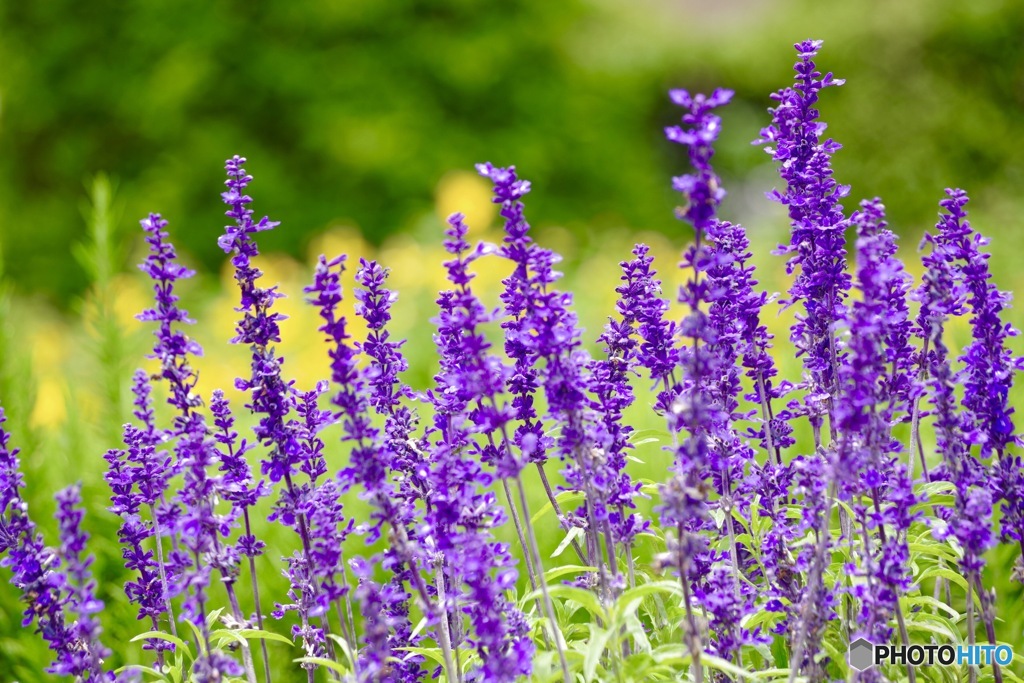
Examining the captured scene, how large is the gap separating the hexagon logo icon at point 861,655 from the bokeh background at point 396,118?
11.5 m

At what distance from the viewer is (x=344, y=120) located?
1670 centimetres

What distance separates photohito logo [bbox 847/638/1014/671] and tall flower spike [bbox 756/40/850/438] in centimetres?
67

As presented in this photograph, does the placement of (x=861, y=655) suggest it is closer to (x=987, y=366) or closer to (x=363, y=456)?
(x=987, y=366)

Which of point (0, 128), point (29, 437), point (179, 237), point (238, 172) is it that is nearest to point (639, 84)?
point (179, 237)

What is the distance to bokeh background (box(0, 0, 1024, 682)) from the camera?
51.3 ft

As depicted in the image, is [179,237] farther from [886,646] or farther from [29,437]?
[886,646]

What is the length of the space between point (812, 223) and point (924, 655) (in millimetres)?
1344

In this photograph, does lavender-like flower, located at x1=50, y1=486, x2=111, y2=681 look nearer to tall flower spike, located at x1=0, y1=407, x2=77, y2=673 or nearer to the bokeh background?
tall flower spike, located at x1=0, y1=407, x2=77, y2=673

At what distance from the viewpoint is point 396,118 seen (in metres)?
17.0

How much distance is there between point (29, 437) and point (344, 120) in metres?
12.4

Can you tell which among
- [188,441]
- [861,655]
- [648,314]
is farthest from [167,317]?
[861,655]

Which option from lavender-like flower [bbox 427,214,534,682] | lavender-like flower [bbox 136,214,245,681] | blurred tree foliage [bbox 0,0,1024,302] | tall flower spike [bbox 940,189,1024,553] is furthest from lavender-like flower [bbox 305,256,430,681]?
blurred tree foliage [bbox 0,0,1024,302]

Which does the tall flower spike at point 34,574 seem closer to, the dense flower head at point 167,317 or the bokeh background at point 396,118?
the dense flower head at point 167,317

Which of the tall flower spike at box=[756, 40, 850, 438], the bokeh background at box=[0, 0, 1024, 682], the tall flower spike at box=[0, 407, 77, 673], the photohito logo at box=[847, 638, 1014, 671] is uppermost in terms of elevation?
the bokeh background at box=[0, 0, 1024, 682]
